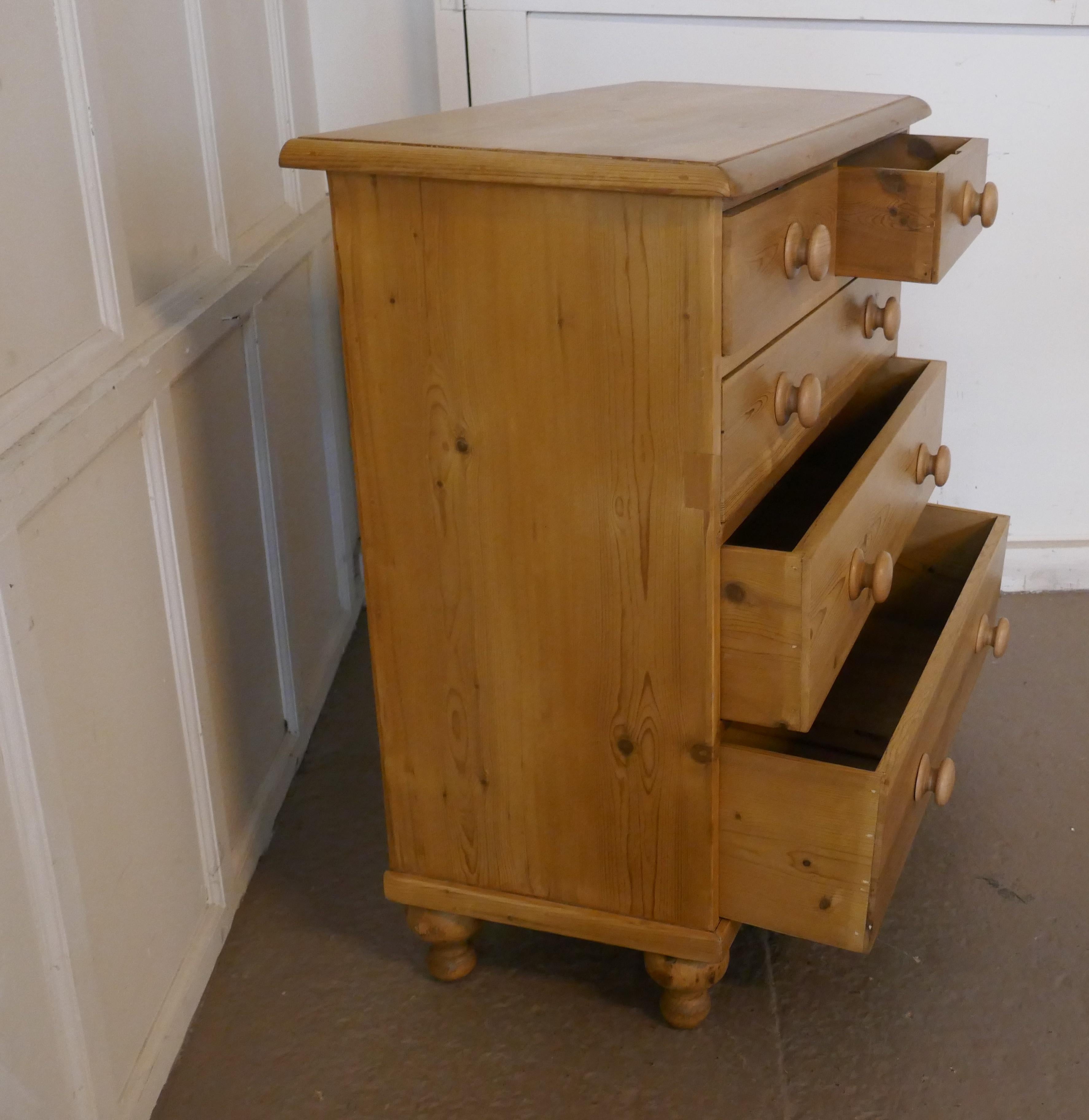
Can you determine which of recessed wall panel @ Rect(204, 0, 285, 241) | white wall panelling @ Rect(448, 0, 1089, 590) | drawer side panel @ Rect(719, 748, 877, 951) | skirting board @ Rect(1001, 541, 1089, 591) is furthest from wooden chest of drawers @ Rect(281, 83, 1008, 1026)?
skirting board @ Rect(1001, 541, 1089, 591)

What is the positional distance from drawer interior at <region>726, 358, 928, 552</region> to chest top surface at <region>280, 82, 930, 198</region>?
385mm

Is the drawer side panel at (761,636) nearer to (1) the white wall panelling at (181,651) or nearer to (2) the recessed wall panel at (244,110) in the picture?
(1) the white wall panelling at (181,651)

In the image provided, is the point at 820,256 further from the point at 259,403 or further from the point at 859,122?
the point at 259,403

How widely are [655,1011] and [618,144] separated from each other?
0.86 m

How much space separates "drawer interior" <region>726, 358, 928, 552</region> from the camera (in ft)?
4.88

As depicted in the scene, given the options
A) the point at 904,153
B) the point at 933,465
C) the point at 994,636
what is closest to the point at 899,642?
the point at 994,636

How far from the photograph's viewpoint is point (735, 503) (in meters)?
1.11

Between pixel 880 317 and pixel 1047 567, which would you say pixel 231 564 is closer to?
pixel 880 317

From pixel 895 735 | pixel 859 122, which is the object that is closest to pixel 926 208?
pixel 859 122

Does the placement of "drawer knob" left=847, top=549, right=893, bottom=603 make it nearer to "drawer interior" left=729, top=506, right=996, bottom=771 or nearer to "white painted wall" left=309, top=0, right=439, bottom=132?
"drawer interior" left=729, top=506, right=996, bottom=771

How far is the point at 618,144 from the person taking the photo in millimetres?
1027

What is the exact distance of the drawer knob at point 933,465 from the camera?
150 cm

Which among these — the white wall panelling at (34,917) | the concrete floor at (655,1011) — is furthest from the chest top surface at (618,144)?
the concrete floor at (655,1011)

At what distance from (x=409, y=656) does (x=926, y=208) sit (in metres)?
0.67
